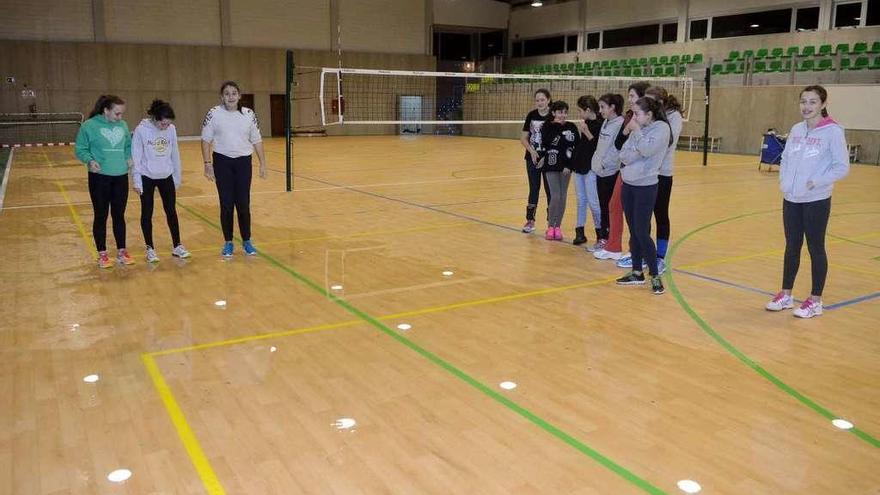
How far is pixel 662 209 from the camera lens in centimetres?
615

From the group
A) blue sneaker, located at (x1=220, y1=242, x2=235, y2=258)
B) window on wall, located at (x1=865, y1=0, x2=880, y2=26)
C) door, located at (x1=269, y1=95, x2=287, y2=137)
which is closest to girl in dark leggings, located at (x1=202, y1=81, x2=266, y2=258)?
blue sneaker, located at (x1=220, y1=242, x2=235, y2=258)

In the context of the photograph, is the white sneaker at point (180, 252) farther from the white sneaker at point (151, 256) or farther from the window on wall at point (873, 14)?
the window on wall at point (873, 14)

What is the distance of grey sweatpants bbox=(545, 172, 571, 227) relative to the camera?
723cm

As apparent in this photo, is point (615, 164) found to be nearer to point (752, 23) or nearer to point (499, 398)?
point (499, 398)

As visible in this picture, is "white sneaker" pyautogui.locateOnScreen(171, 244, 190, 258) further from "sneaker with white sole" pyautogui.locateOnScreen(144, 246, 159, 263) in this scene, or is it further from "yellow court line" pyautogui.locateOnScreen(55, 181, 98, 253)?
"yellow court line" pyautogui.locateOnScreen(55, 181, 98, 253)

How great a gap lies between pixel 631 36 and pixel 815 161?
25.3 meters

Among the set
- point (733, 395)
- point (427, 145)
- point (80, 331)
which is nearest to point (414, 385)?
point (733, 395)

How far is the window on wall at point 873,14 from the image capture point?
19.8 metres

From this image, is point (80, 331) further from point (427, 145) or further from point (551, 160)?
point (427, 145)

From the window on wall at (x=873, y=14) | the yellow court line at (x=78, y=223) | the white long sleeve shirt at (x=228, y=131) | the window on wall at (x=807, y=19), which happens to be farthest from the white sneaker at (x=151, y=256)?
the window on wall at (x=807, y=19)

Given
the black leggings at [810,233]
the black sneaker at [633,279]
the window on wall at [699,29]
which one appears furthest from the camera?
the window on wall at [699,29]

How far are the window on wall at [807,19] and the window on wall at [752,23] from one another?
0.30 m

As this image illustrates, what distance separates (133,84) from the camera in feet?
85.2

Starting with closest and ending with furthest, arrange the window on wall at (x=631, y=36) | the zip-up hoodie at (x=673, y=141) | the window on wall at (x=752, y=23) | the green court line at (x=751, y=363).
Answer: the green court line at (x=751, y=363)
the zip-up hoodie at (x=673, y=141)
the window on wall at (x=752, y=23)
the window on wall at (x=631, y=36)
